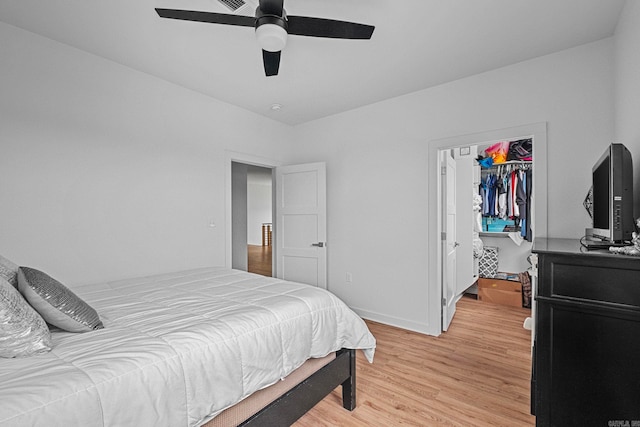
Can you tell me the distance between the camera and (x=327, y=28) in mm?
1663

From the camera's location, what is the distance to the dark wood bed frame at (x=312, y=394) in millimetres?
1439

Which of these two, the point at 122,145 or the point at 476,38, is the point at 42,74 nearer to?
the point at 122,145

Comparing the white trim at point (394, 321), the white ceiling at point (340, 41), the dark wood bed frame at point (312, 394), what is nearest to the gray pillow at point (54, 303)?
the dark wood bed frame at point (312, 394)

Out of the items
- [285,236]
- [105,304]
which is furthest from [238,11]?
[285,236]

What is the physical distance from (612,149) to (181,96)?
11.3ft

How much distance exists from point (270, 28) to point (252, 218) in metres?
9.92

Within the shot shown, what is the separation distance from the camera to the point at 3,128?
2.09 metres

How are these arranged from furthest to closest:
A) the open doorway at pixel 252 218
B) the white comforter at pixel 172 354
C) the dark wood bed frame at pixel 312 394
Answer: the open doorway at pixel 252 218, the dark wood bed frame at pixel 312 394, the white comforter at pixel 172 354

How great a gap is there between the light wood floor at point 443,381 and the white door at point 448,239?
26 centimetres

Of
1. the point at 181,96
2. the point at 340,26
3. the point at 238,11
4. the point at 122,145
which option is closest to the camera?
the point at 340,26

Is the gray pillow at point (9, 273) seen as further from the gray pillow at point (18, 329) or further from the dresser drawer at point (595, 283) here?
the dresser drawer at point (595, 283)

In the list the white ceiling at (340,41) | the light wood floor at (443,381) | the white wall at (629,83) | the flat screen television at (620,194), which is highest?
the white ceiling at (340,41)

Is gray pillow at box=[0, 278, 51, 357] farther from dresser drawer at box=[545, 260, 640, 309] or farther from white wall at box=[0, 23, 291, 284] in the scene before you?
dresser drawer at box=[545, 260, 640, 309]

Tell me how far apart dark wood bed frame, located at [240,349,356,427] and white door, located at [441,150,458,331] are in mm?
1663
